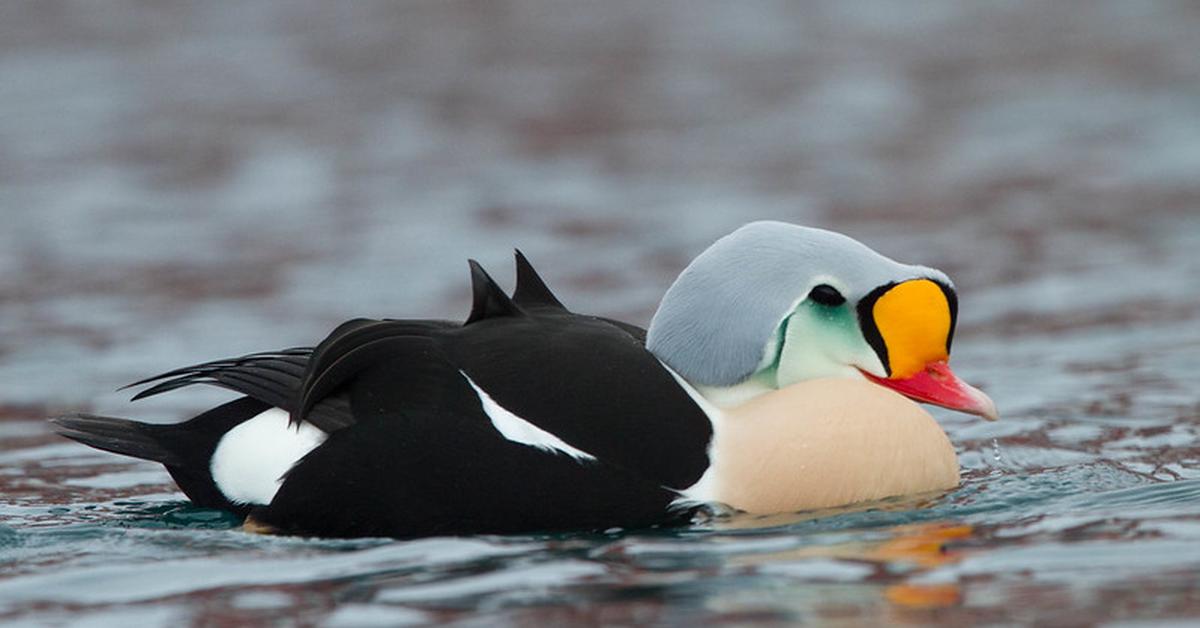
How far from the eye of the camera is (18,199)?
36.9ft

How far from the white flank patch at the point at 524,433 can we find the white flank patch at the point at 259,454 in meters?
0.40

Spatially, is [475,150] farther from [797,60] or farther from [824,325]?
[824,325]

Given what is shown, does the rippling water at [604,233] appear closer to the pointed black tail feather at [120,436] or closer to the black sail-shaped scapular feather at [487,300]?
the pointed black tail feather at [120,436]

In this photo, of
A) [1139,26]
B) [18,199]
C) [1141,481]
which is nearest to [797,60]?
[1139,26]

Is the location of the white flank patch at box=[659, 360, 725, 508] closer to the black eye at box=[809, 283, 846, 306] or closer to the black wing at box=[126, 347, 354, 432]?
the black eye at box=[809, 283, 846, 306]

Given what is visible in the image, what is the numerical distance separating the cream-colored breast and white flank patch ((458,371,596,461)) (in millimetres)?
309

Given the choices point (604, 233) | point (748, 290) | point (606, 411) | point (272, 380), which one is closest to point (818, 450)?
point (748, 290)

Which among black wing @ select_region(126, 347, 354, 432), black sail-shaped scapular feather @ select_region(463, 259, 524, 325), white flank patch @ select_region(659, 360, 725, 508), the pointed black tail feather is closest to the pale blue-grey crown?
white flank patch @ select_region(659, 360, 725, 508)

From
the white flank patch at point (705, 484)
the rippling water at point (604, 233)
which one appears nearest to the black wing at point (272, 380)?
the rippling water at point (604, 233)

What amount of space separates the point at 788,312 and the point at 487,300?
0.69 metres

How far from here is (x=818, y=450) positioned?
15.2 feet

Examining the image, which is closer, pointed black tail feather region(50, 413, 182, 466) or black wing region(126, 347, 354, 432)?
black wing region(126, 347, 354, 432)

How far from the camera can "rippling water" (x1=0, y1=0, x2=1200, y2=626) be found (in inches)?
166

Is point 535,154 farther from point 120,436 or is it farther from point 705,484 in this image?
point 705,484
